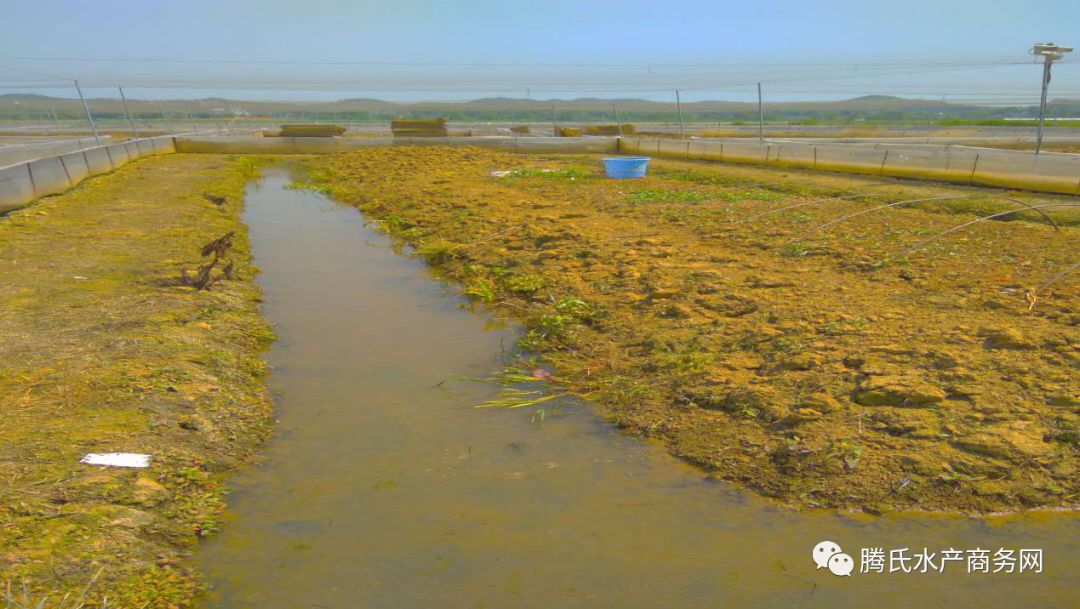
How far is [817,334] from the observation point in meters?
4.78

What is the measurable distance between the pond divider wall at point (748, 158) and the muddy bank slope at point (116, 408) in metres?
4.67

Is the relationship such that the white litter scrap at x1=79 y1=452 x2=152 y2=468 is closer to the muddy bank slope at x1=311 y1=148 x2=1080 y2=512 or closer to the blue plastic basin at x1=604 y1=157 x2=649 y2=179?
the muddy bank slope at x1=311 y1=148 x2=1080 y2=512

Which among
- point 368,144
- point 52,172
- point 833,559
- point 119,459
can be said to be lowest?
point 833,559

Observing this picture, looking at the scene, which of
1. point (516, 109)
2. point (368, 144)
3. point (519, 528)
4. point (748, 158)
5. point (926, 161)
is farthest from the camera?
point (516, 109)

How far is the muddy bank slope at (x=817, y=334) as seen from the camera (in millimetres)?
3391

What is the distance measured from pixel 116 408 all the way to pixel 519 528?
248cm

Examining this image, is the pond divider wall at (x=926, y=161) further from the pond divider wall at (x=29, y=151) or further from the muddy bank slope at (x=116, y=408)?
the pond divider wall at (x=29, y=151)

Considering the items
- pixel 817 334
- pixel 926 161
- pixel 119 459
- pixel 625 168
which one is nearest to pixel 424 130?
pixel 625 168

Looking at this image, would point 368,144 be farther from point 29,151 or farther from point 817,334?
point 817,334

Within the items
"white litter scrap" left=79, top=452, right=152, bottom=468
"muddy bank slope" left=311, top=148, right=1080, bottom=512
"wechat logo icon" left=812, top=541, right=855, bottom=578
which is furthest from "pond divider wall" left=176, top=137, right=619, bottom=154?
"wechat logo icon" left=812, top=541, right=855, bottom=578

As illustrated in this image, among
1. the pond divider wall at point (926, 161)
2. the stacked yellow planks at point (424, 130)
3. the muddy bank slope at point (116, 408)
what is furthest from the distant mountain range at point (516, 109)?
the muddy bank slope at point (116, 408)

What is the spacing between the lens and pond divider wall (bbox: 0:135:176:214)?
396 inches

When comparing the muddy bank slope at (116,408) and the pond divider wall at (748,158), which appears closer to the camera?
the muddy bank slope at (116,408)

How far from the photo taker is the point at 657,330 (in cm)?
532
